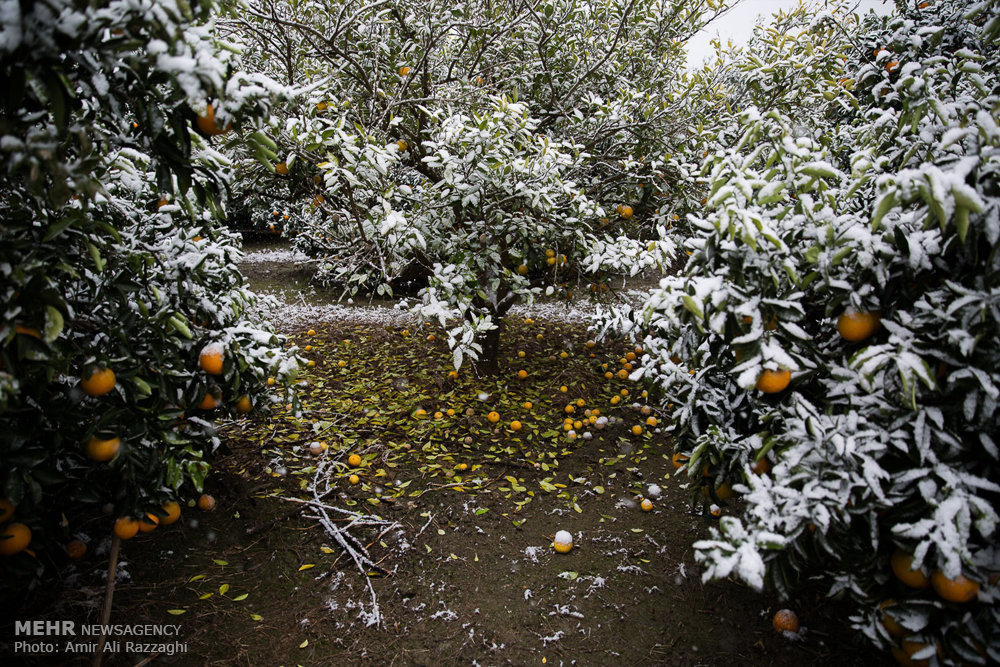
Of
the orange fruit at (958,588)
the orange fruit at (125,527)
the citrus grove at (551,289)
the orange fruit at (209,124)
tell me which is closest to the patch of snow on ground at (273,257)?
the citrus grove at (551,289)

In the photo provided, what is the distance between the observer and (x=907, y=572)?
1.29 meters

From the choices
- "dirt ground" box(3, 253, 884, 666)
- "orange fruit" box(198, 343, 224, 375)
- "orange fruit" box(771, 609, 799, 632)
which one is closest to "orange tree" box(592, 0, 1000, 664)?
"dirt ground" box(3, 253, 884, 666)

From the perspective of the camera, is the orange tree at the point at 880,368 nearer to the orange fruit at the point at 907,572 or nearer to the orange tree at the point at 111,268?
the orange fruit at the point at 907,572

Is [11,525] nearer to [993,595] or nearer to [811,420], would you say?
[811,420]

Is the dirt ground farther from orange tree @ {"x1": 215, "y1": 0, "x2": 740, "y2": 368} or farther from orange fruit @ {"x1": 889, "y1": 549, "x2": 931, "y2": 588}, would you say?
orange tree @ {"x1": 215, "y1": 0, "x2": 740, "y2": 368}

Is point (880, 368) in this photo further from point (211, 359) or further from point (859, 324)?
point (211, 359)

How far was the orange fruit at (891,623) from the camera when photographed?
4.35ft

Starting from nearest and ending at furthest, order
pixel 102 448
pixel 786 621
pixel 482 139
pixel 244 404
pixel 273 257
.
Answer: pixel 102 448 < pixel 786 621 < pixel 244 404 < pixel 482 139 < pixel 273 257

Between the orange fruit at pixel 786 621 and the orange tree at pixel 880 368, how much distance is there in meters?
0.55

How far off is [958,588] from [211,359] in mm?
2506

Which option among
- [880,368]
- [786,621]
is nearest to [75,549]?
[786,621]

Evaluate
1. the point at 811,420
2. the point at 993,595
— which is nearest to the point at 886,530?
the point at 993,595

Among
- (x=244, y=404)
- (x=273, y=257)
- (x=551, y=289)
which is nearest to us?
(x=244, y=404)

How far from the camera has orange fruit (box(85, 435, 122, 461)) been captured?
1.65 metres
